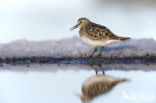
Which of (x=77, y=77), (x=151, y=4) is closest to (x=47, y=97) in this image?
(x=77, y=77)

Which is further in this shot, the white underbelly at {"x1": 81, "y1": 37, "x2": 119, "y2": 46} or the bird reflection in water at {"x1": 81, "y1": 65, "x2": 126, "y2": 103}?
the white underbelly at {"x1": 81, "y1": 37, "x2": 119, "y2": 46}

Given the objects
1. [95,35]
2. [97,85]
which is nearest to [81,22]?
[95,35]

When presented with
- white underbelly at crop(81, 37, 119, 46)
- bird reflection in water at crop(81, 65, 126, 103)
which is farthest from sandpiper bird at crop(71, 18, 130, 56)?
bird reflection in water at crop(81, 65, 126, 103)

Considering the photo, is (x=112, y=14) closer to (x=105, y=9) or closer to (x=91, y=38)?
(x=105, y=9)

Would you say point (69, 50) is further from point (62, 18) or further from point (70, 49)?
point (62, 18)

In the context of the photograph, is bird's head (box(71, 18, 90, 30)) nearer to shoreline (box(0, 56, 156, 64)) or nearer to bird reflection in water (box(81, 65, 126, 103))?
shoreline (box(0, 56, 156, 64))
